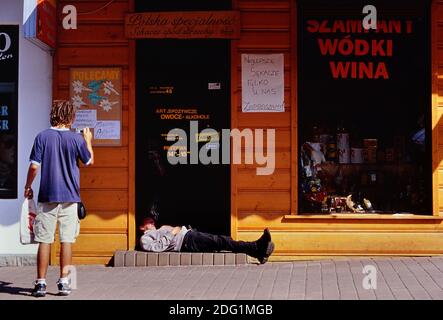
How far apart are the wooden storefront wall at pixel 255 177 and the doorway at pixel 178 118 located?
156 millimetres

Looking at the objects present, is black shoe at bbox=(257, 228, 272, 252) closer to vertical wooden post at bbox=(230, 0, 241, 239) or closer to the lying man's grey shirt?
vertical wooden post at bbox=(230, 0, 241, 239)

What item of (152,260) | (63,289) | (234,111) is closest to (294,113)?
(234,111)

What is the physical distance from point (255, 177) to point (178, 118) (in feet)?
4.28

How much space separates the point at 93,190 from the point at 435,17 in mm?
5037

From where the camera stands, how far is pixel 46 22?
845cm

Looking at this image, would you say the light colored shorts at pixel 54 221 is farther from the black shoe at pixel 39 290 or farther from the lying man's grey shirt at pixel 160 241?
the lying man's grey shirt at pixel 160 241

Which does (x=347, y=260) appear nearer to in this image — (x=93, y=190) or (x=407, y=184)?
(x=407, y=184)

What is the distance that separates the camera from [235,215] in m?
8.85

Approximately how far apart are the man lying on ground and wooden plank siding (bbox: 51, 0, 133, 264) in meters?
0.40

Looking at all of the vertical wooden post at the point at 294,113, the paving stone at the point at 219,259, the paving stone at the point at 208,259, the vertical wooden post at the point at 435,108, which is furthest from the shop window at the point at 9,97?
the vertical wooden post at the point at 435,108
